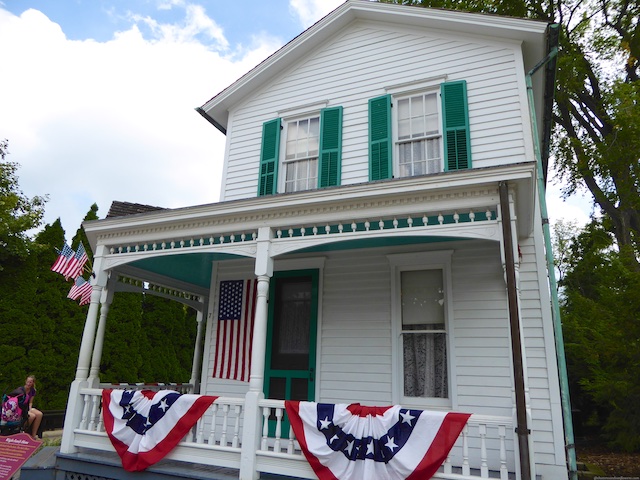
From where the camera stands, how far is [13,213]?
1264 centimetres

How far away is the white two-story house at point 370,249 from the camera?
5039 mm

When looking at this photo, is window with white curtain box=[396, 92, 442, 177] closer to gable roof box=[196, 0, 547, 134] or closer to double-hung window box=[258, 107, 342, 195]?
double-hung window box=[258, 107, 342, 195]

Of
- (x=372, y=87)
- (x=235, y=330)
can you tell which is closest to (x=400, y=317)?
(x=235, y=330)

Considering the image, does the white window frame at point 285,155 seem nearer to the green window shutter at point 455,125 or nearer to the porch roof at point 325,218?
the porch roof at point 325,218

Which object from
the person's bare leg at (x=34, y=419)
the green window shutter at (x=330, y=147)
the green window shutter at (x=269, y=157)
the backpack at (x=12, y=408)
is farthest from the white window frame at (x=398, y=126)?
the person's bare leg at (x=34, y=419)

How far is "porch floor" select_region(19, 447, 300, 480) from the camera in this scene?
5047mm

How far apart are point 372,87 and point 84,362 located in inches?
251

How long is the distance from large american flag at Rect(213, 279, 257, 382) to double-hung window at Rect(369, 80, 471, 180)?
2.90 m

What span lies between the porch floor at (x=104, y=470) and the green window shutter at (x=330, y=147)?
4507 mm

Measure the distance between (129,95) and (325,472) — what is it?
1282 inches

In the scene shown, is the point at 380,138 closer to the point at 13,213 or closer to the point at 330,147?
the point at 330,147

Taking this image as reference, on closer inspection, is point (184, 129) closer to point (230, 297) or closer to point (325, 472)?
point (230, 297)

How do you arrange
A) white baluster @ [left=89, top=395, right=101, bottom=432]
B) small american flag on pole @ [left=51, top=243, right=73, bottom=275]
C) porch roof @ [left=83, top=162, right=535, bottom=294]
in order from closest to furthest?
1. porch roof @ [left=83, top=162, right=535, bottom=294]
2. white baluster @ [left=89, top=395, right=101, bottom=432]
3. small american flag on pole @ [left=51, top=243, right=73, bottom=275]

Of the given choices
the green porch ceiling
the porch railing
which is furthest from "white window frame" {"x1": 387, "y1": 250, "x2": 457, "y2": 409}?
the porch railing
